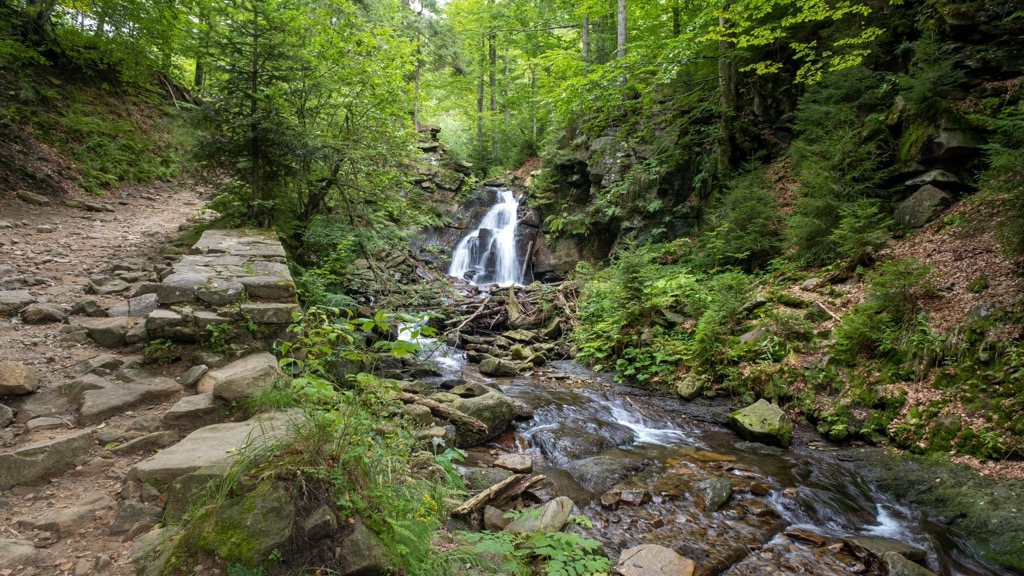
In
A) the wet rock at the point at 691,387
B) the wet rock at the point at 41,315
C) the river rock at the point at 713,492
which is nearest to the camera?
the wet rock at the point at 41,315

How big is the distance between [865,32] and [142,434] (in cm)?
1144

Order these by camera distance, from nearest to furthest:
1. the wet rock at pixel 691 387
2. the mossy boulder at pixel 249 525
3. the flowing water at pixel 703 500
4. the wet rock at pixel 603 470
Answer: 1. the mossy boulder at pixel 249 525
2. the flowing water at pixel 703 500
3. the wet rock at pixel 603 470
4. the wet rock at pixel 691 387

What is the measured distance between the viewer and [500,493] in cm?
386

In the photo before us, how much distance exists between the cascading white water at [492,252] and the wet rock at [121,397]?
11705 millimetres

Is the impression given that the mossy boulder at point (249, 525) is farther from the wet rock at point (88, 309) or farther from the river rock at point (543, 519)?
the wet rock at point (88, 309)

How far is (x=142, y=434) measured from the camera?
2.83 m

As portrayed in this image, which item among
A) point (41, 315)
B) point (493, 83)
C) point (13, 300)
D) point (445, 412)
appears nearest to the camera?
point (41, 315)

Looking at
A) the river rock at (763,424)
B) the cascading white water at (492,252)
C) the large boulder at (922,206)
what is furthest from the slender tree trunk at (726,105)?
the cascading white water at (492,252)

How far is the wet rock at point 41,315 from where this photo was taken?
13.7ft

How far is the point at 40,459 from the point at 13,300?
317cm

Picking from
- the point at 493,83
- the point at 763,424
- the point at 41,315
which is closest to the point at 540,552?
the point at 763,424

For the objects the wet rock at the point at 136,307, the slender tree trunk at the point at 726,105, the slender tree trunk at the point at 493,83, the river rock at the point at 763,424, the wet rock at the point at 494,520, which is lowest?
the wet rock at the point at 494,520

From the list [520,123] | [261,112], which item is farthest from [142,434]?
[520,123]

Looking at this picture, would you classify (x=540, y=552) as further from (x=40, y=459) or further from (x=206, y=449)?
(x=40, y=459)
